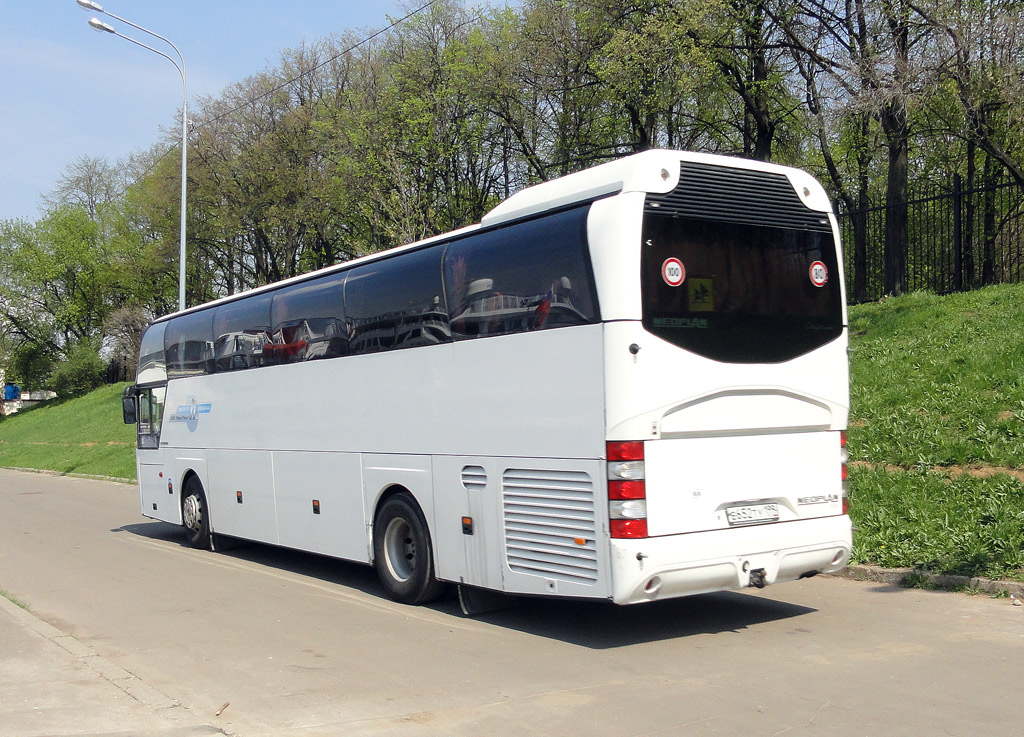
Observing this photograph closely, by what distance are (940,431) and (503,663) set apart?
24.1ft

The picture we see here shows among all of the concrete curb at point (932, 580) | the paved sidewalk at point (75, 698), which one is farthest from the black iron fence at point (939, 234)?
the paved sidewalk at point (75, 698)

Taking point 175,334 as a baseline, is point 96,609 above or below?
below

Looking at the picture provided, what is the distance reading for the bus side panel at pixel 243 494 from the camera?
472 inches

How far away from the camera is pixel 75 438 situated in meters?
40.2

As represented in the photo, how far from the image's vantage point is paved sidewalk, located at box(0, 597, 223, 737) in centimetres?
548

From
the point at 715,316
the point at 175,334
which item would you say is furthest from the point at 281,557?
the point at 715,316

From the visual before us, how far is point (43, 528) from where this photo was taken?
16797 mm

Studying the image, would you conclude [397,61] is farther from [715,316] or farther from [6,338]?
[6,338]

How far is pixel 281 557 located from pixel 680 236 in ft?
27.0

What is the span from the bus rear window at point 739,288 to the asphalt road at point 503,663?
2272 millimetres

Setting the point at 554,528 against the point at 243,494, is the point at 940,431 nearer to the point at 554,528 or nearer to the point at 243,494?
the point at 554,528

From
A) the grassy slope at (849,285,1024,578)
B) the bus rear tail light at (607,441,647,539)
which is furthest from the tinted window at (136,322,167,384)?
the grassy slope at (849,285,1024,578)

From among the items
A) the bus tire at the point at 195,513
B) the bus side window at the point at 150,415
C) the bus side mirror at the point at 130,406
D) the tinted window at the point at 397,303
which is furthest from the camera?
the bus side mirror at the point at 130,406

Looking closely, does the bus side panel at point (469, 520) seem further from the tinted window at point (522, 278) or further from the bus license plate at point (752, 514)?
the bus license plate at point (752, 514)
